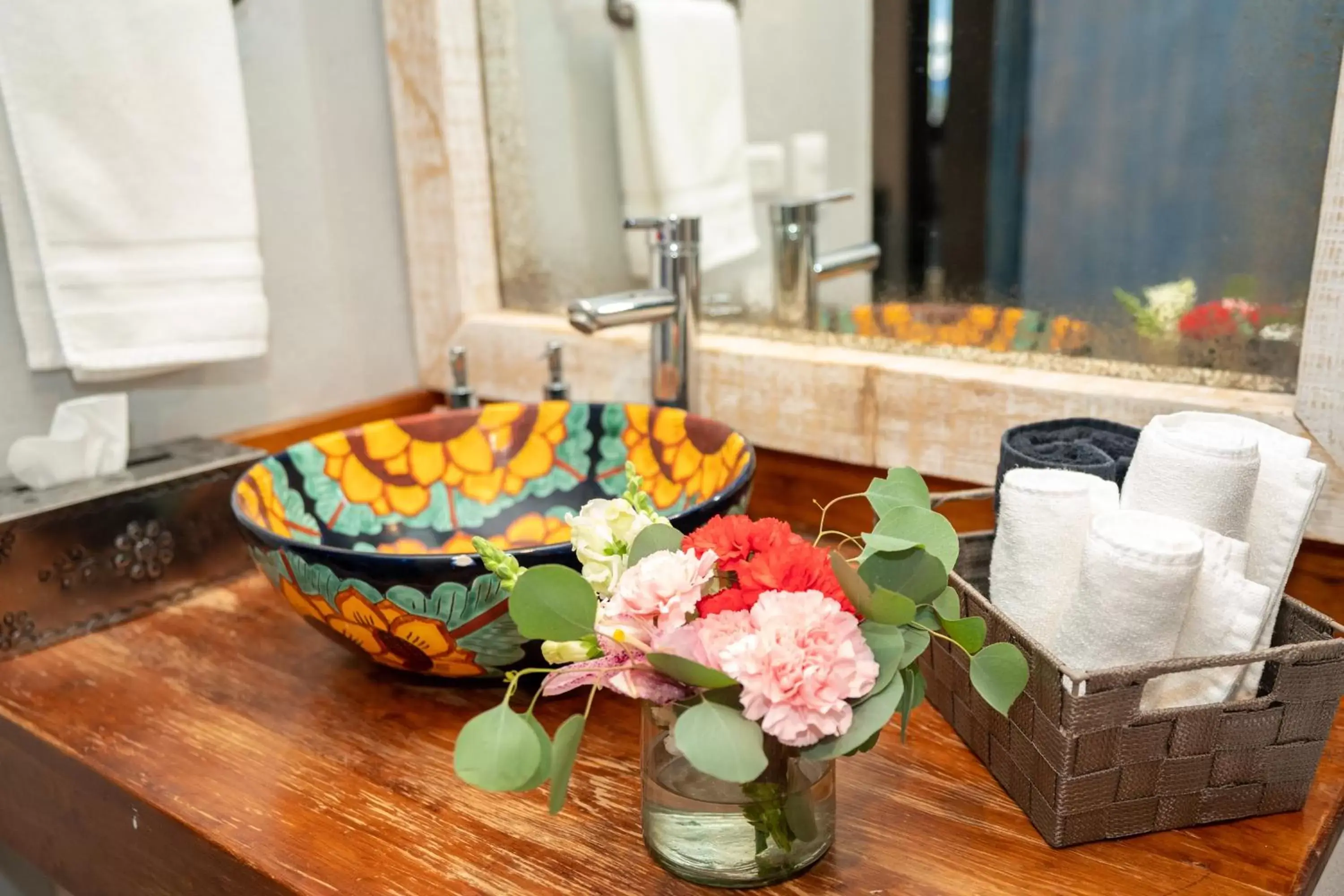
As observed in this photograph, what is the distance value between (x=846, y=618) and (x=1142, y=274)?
1.91 ft

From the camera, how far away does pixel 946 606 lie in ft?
1.81

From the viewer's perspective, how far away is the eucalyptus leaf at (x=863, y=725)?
0.50m

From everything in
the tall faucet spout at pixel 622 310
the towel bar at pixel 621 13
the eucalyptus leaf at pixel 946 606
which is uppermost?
the towel bar at pixel 621 13

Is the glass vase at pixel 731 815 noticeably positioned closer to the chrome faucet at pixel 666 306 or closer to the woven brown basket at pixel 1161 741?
the woven brown basket at pixel 1161 741

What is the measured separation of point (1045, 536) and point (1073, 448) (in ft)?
0.36

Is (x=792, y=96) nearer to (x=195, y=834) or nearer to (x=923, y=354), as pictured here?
(x=923, y=354)

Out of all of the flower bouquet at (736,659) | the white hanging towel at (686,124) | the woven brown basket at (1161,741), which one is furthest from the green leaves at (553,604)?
the white hanging towel at (686,124)

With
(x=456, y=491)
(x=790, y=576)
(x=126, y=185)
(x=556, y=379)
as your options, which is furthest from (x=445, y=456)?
(x=790, y=576)

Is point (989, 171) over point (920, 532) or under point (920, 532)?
over

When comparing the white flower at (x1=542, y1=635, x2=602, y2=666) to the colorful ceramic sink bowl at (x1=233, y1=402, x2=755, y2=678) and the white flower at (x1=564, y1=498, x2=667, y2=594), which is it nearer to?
the white flower at (x1=564, y1=498, x2=667, y2=594)

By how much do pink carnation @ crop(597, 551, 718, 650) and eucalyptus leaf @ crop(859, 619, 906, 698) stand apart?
0.28 ft

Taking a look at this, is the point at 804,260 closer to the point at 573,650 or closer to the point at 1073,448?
the point at 1073,448

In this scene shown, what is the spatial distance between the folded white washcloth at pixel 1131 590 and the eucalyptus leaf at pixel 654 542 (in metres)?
0.23

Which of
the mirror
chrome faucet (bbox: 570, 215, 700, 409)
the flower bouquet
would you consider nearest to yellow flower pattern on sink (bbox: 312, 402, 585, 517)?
chrome faucet (bbox: 570, 215, 700, 409)
